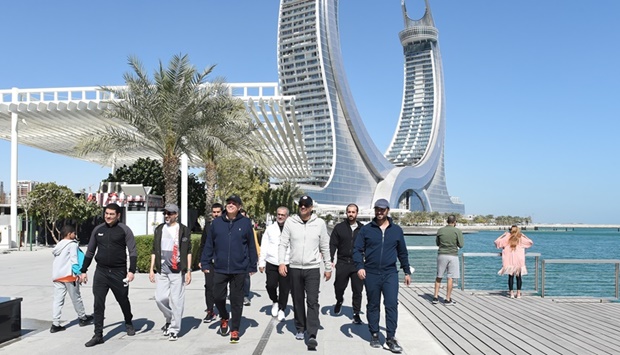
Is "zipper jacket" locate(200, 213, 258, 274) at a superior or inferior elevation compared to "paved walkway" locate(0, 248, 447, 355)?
superior

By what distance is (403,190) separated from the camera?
385 feet

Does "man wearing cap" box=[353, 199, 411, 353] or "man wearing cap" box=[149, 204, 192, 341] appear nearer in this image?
"man wearing cap" box=[353, 199, 411, 353]

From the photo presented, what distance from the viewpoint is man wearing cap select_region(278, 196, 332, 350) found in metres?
6.00

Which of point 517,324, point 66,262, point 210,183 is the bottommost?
point 517,324

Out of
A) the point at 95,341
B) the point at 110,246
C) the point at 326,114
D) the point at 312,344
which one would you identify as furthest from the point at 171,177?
the point at 326,114

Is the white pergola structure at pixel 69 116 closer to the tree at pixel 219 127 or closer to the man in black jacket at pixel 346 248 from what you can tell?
the tree at pixel 219 127

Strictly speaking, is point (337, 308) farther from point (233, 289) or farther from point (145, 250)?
point (145, 250)

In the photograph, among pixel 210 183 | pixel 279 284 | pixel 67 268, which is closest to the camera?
pixel 67 268

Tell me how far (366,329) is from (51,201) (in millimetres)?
21851

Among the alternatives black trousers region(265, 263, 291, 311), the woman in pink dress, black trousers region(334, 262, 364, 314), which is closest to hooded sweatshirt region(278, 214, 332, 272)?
black trousers region(265, 263, 291, 311)

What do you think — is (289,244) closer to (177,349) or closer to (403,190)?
(177,349)

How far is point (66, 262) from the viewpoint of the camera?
662cm

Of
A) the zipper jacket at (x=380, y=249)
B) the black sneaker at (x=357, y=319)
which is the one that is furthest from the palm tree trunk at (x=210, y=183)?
the zipper jacket at (x=380, y=249)

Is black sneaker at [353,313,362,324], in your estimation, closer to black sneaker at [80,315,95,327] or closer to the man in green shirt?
the man in green shirt
